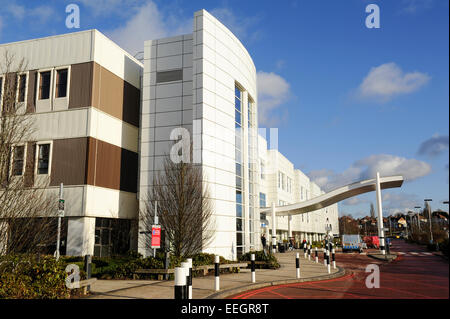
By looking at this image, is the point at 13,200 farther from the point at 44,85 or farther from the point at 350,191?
the point at 350,191

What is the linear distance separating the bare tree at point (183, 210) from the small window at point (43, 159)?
8432 millimetres

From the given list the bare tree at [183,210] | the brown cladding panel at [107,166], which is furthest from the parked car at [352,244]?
the brown cladding panel at [107,166]

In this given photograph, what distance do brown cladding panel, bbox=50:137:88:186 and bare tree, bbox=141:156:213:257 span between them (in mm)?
5873

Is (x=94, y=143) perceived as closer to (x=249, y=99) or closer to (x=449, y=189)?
(x=249, y=99)

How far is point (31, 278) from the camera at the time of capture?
31.9 ft

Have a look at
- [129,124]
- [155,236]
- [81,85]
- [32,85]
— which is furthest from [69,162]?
[155,236]

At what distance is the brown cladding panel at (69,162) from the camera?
22797 mm

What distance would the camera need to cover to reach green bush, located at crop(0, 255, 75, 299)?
911 centimetres

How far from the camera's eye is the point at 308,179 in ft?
271

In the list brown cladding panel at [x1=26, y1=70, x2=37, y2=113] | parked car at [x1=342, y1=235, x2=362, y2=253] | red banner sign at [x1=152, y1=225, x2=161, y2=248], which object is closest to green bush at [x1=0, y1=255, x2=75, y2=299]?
red banner sign at [x1=152, y1=225, x2=161, y2=248]

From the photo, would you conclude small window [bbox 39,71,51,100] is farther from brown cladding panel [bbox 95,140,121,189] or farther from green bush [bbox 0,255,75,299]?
green bush [bbox 0,255,75,299]

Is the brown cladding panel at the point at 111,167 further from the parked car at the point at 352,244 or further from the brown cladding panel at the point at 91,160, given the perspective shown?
the parked car at the point at 352,244
